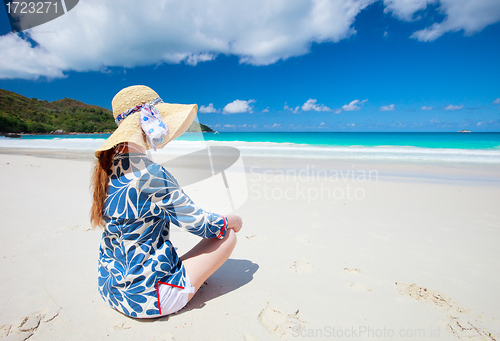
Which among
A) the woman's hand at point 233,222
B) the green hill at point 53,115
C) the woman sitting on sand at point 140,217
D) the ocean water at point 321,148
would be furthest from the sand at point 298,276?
the green hill at point 53,115

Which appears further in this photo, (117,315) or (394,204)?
(394,204)

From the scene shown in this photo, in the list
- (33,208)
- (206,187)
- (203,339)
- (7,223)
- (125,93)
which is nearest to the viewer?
(203,339)

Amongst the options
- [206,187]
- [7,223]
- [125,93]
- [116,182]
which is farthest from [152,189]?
[206,187]

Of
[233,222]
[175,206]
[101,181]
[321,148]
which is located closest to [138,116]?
[101,181]

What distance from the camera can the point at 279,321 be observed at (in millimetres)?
1594

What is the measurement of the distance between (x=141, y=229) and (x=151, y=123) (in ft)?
2.03

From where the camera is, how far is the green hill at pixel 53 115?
33.3 m

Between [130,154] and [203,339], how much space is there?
3.82 feet

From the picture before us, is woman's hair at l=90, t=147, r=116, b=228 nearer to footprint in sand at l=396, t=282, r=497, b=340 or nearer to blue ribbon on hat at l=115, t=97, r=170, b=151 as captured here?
blue ribbon on hat at l=115, t=97, r=170, b=151

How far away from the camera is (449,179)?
6.39 m

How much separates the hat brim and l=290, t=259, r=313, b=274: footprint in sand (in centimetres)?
160

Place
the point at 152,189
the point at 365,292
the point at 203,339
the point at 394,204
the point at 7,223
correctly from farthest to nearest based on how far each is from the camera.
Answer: the point at 394,204
the point at 7,223
the point at 365,292
the point at 203,339
the point at 152,189

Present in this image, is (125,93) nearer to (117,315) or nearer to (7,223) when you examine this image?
(117,315)

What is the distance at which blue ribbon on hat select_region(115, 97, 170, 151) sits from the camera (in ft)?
4.57
